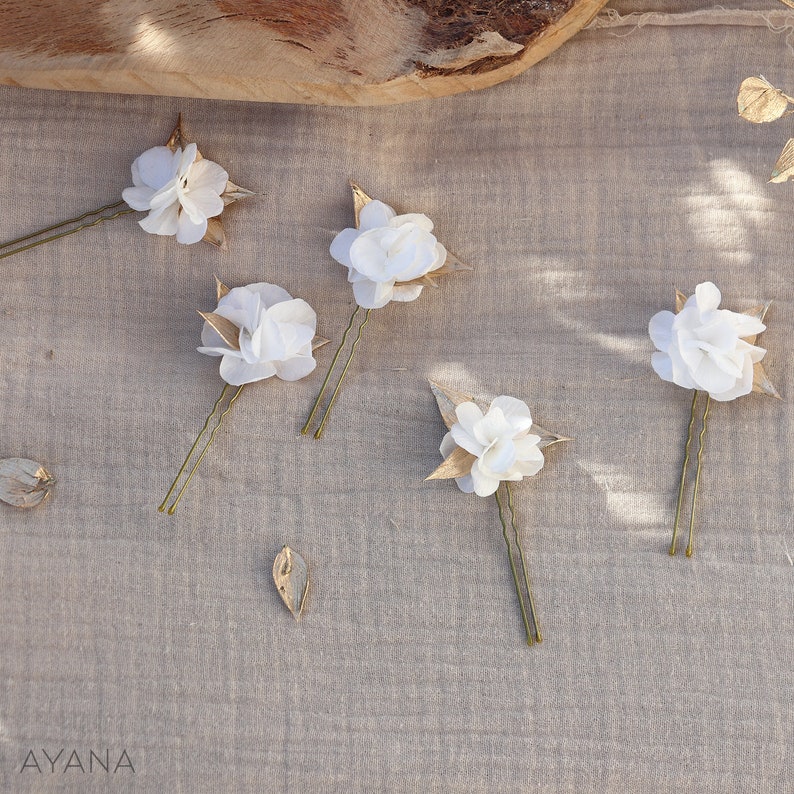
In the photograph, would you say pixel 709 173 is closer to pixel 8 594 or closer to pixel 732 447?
pixel 732 447

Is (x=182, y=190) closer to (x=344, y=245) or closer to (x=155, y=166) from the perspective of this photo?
(x=155, y=166)

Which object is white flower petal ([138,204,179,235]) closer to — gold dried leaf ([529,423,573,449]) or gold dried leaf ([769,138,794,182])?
gold dried leaf ([529,423,573,449])

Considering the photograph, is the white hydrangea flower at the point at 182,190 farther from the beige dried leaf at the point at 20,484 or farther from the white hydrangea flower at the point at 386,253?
the beige dried leaf at the point at 20,484

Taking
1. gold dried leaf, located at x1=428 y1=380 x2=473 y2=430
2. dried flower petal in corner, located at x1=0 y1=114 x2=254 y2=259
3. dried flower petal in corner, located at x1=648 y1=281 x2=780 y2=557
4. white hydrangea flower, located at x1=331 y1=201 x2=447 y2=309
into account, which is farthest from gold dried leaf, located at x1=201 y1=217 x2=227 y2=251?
dried flower petal in corner, located at x1=648 y1=281 x2=780 y2=557

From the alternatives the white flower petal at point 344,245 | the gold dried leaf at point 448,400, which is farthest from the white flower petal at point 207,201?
the gold dried leaf at point 448,400

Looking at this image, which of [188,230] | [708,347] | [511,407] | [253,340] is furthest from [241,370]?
[708,347]

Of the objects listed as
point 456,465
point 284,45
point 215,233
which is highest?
point 284,45
